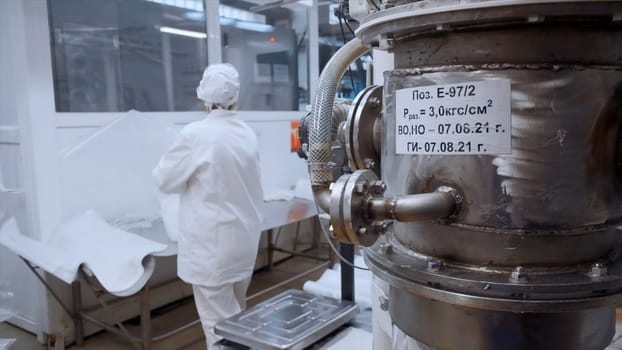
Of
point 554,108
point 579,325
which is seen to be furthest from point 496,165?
point 579,325

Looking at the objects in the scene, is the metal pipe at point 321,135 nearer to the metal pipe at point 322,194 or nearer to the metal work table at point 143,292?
the metal pipe at point 322,194

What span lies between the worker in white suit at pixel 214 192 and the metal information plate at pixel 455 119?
190cm

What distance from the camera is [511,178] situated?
1.40 ft

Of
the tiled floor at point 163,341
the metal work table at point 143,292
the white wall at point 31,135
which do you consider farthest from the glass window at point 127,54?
the tiled floor at point 163,341

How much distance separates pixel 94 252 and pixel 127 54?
4.45ft

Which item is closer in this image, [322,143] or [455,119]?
[455,119]

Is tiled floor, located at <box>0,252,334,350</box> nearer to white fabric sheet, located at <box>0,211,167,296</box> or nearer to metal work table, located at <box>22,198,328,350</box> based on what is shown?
metal work table, located at <box>22,198,328,350</box>

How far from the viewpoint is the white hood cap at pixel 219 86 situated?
7.86ft

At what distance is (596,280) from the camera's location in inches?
16.7

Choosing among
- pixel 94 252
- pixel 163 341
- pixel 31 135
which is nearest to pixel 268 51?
pixel 31 135

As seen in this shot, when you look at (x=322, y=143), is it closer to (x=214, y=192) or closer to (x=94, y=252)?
(x=214, y=192)

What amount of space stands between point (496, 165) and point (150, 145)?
2.93m

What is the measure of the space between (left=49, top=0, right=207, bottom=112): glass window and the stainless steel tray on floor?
88.1 inches

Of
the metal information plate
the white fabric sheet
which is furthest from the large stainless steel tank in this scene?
the white fabric sheet
